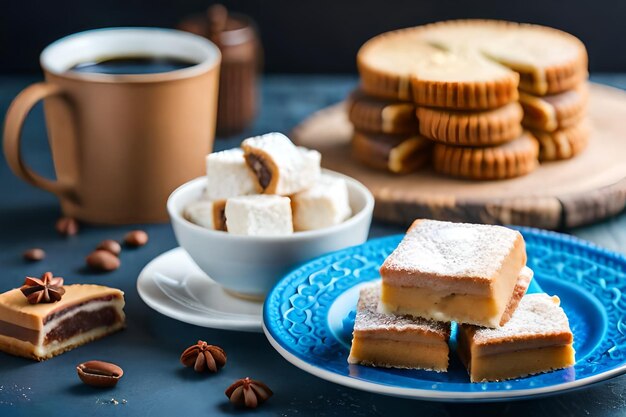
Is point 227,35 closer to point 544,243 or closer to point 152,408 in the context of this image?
point 544,243

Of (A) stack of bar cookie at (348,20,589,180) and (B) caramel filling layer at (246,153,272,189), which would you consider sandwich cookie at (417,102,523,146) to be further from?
(B) caramel filling layer at (246,153,272,189)

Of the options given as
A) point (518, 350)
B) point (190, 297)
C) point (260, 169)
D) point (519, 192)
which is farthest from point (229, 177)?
point (519, 192)

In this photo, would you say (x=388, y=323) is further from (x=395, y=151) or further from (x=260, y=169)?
(x=395, y=151)

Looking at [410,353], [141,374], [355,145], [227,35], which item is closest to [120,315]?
[141,374]

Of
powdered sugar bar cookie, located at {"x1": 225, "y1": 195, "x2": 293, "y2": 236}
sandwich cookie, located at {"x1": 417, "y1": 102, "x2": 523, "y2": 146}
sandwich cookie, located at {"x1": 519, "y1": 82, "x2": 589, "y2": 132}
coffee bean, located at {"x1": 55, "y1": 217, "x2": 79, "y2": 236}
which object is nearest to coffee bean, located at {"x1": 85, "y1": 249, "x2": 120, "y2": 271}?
coffee bean, located at {"x1": 55, "y1": 217, "x2": 79, "y2": 236}

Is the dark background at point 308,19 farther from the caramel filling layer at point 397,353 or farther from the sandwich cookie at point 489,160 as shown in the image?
the caramel filling layer at point 397,353
